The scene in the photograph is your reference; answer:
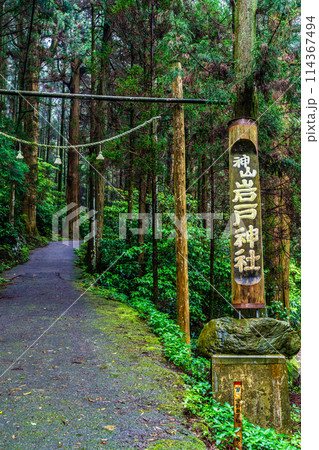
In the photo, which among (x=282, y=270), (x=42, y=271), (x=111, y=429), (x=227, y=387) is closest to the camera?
(x=111, y=429)

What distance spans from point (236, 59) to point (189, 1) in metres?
5.41

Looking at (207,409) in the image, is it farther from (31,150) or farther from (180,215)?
(31,150)

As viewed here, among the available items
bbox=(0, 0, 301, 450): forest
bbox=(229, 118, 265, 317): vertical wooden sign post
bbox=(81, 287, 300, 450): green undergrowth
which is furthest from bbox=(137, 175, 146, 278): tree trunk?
bbox=(229, 118, 265, 317): vertical wooden sign post

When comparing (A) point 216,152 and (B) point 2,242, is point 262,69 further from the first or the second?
(B) point 2,242

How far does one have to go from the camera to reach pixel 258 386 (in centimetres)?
514

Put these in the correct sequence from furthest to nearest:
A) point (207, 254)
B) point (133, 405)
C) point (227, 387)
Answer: point (207, 254), point (227, 387), point (133, 405)

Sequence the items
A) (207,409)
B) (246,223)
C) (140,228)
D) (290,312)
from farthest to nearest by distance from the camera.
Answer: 1. (140,228)
2. (290,312)
3. (246,223)
4. (207,409)

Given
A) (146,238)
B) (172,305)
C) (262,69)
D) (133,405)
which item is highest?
(262,69)

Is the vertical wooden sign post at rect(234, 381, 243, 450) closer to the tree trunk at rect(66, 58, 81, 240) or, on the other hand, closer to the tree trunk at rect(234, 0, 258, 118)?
the tree trunk at rect(234, 0, 258, 118)

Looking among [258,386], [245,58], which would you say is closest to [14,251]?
[245,58]

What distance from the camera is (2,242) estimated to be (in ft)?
50.0

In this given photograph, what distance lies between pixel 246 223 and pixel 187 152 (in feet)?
30.5

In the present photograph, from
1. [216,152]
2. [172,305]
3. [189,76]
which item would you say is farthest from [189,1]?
[172,305]

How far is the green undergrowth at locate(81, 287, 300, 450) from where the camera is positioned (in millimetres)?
3766
